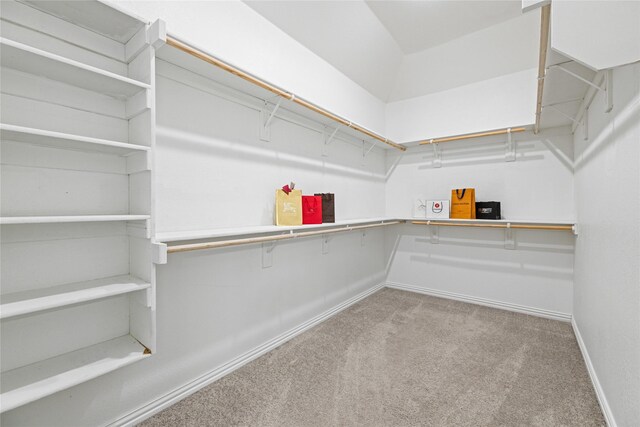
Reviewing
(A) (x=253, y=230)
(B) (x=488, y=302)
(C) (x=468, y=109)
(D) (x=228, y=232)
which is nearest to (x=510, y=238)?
(B) (x=488, y=302)

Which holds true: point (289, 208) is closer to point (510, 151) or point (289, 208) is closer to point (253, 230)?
point (253, 230)

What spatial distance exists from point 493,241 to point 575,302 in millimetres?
868

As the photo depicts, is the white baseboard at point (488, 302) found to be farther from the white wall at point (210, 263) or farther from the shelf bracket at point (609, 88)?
the shelf bracket at point (609, 88)

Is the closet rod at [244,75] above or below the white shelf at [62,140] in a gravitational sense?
above

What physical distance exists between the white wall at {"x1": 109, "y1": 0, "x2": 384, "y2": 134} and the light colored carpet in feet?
6.43

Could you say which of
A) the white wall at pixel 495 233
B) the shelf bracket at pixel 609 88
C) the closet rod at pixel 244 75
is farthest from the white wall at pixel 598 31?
the white wall at pixel 495 233

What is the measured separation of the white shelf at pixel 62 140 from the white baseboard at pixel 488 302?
3387mm

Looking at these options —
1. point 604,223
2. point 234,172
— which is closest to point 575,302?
point 604,223

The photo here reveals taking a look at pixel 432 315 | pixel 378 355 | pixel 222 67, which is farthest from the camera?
pixel 432 315

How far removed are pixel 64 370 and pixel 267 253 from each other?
1264 millimetres

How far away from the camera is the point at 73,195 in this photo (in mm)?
1282

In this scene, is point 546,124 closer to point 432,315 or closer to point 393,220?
point 393,220

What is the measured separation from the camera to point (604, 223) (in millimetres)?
1603

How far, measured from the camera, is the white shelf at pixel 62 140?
99cm
